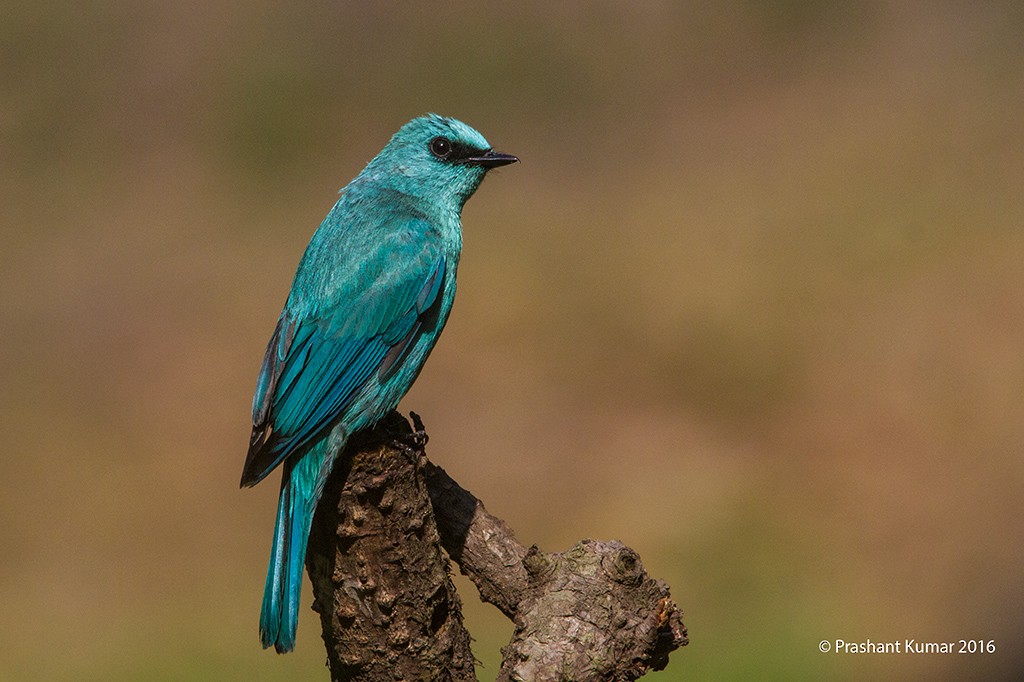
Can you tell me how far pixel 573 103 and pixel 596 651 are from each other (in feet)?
30.5

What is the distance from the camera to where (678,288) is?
1085 cm

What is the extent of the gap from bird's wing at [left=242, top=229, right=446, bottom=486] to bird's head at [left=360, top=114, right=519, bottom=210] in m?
0.42

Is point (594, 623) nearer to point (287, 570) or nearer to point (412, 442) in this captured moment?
point (412, 442)

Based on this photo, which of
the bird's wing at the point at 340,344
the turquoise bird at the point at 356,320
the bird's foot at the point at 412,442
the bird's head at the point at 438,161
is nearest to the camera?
the bird's foot at the point at 412,442

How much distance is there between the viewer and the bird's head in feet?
18.6

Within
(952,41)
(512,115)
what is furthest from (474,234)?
(952,41)

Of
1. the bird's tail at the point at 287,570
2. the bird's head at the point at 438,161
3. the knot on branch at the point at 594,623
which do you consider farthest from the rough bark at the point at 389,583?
the bird's head at the point at 438,161

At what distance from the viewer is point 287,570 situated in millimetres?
4445

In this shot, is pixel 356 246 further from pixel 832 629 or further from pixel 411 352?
pixel 832 629

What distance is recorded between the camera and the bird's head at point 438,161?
18.6 ft

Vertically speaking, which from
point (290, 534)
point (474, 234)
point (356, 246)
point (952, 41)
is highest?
point (952, 41)

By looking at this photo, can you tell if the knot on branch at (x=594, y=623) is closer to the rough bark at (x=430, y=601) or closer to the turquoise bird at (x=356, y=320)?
the rough bark at (x=430, y=601)

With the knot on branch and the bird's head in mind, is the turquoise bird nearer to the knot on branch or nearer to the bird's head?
the bird's head

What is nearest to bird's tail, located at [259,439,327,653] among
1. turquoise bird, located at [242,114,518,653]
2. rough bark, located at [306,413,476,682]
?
turquoise bird, located at [242,114,518,653]
